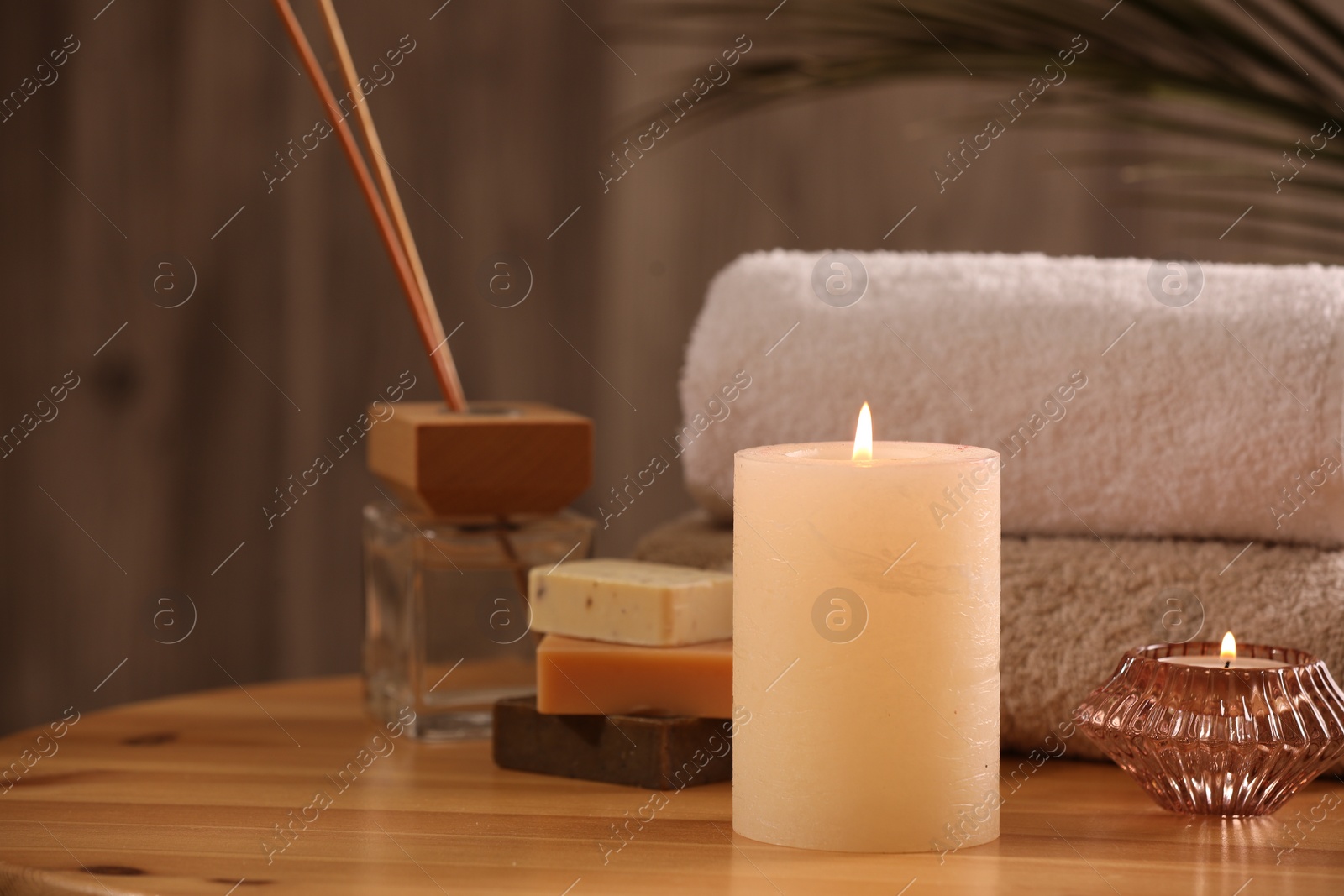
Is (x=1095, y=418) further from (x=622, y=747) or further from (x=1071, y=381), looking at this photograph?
(x=622, y=747)

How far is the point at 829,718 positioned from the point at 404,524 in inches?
11.2

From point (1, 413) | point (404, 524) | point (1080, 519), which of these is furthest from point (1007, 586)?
point (1, 413)

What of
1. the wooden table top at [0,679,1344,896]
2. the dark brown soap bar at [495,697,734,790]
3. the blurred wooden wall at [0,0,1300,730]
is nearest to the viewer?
the wooden table top at [0,679,1344,896]

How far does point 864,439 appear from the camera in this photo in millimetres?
522

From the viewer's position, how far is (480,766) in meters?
0.63

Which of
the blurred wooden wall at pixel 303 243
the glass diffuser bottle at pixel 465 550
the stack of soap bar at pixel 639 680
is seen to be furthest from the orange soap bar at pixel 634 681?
the blurred wooden wall at pixel 303 243

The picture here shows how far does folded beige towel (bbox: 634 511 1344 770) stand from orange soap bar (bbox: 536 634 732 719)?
Answer: 14cm

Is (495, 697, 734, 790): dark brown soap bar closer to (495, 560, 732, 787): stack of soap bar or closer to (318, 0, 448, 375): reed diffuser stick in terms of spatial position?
(495, 560, 732, 787): stack of soap bar

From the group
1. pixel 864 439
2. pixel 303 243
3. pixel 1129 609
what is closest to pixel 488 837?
pixel 864 439

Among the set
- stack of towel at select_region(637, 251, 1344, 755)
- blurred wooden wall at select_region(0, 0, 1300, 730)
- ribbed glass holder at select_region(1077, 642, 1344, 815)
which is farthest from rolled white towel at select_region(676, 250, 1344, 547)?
blurred wooden wall at select_region(0, 0, 1300, 730)

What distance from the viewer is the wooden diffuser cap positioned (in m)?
0.67

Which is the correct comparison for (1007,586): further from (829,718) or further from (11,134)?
(11,134)

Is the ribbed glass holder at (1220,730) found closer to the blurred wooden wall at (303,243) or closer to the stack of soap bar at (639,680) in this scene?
the stack of soap bar at (639,680)

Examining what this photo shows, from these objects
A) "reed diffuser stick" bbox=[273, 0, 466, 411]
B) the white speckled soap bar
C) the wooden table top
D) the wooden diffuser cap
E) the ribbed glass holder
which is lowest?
the wooden table top
